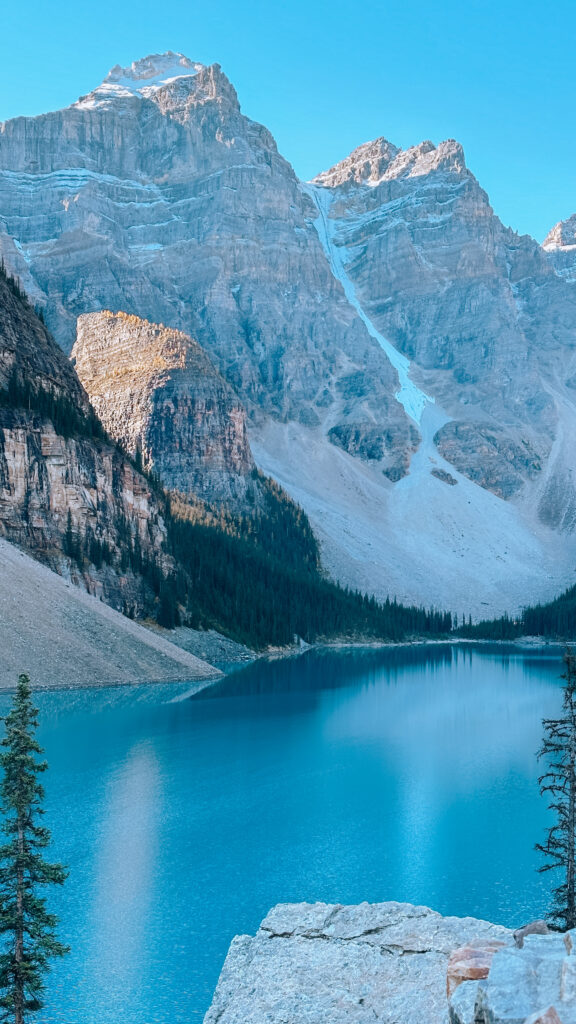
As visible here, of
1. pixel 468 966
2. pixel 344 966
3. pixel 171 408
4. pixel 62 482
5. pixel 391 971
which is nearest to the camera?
pixel 468 966

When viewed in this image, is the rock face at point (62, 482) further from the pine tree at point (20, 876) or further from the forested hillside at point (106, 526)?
the pine tree at point (20, 876)

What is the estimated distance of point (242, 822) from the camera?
3534 centimetres

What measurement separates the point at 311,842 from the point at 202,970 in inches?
454

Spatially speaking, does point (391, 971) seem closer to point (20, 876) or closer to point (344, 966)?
point (344, 966)

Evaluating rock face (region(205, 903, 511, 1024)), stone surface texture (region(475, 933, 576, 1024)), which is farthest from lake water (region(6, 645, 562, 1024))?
stone surface texture (region(475, 933, 576, 1024))

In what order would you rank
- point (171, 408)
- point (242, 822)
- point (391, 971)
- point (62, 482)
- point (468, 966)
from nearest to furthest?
point (468, 966)
point (391, 971)
point (242, 822)
point (62, 482)
point (171, 408)

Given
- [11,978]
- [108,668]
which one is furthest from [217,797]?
[108,668]

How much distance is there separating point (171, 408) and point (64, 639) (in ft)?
370

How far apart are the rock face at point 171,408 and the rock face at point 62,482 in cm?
6344

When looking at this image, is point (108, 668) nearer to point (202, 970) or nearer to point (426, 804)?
point (426, 804)

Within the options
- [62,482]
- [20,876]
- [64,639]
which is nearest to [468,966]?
[20,876]

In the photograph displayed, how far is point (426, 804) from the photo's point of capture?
3931 cm

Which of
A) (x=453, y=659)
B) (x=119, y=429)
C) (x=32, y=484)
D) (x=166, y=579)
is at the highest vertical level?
(x=119, y=429)

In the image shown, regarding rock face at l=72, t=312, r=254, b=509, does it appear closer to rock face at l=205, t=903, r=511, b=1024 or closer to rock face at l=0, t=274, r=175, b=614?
rock face at l=0, t=274, r=175, b=614
